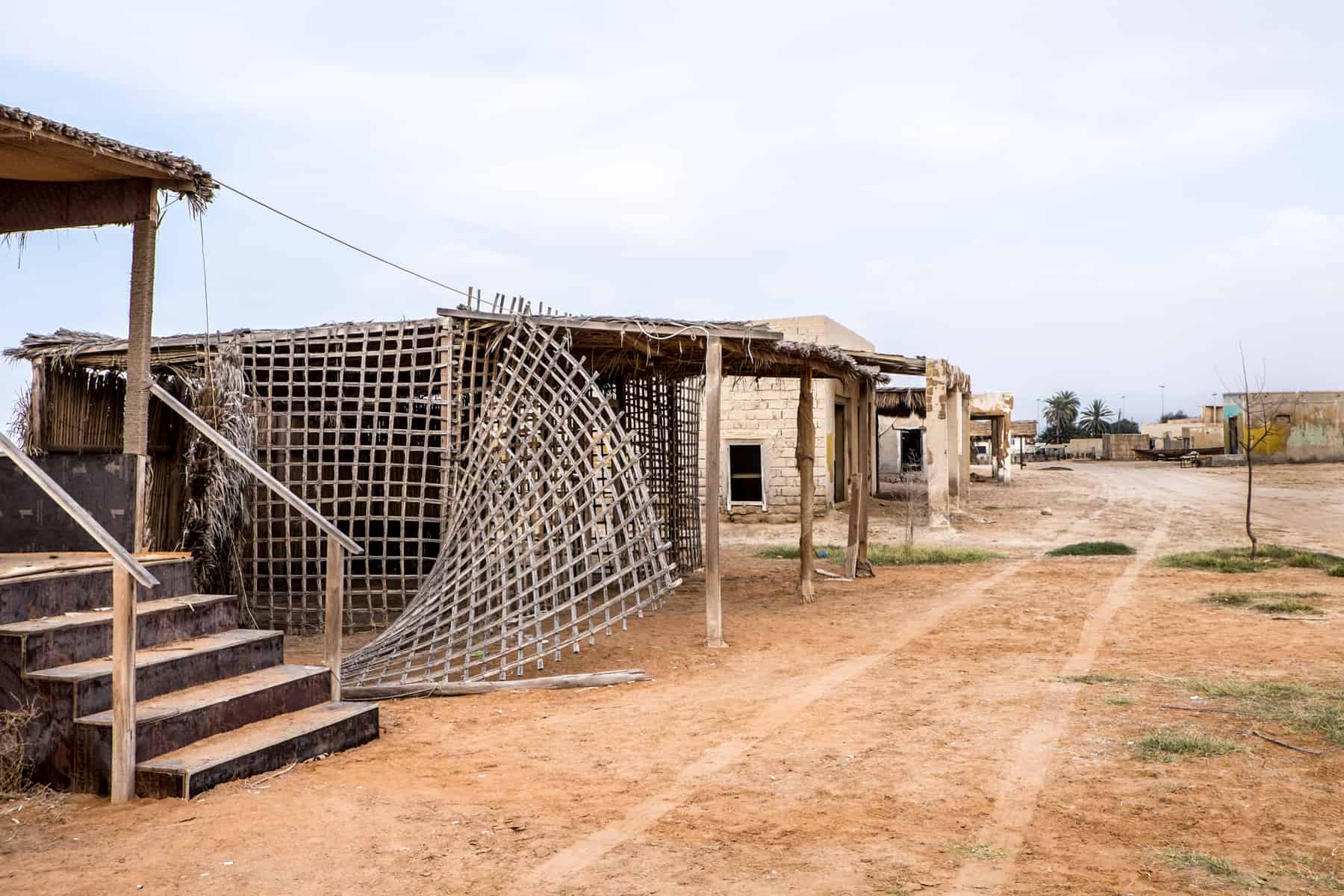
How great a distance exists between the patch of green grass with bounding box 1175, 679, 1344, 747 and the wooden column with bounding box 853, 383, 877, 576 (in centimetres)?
518

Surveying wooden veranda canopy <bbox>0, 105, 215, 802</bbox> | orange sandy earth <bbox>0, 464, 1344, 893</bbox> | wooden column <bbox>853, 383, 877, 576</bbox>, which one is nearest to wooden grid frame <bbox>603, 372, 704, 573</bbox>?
wooden column <bbox>853, 383, 877, 576</bbox>

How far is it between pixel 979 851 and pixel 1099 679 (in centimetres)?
283

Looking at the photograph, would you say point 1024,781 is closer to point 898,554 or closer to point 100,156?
point 100,156

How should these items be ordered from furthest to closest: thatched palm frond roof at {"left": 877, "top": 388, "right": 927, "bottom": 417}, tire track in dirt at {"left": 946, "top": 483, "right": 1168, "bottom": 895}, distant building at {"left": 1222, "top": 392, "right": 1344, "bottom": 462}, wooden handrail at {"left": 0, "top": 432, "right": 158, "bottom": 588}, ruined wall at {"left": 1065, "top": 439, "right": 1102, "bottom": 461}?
ruined wall at {"left": 1065, "top": 439, "right": 1102, "bottom": 461}
distant building at {"left": 1222, "top": 392, "right": 1344, "bottom": 462}
thatched palm frond roof at {"left": 877, "top": 388, "right": 927, "bottom": 417}
wooden handrail at {"left": 0, "top": 432, "right": 158, "bottom": 588}
tire track in dirt at {"left": 946, "top": 483, "right": 1168, "bottom": 895}

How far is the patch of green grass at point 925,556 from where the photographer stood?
11.8 meters

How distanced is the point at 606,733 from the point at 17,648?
2427 millimetres

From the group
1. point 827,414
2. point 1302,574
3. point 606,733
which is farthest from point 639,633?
point 827,414

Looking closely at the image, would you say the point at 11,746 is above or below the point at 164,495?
below

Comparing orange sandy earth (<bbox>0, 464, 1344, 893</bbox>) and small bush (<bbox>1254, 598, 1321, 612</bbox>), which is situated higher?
small bush (<bbox>1254, 598, 1321, 612</bbox>)

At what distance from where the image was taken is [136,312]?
504 cm

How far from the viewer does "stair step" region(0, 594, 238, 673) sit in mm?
3871

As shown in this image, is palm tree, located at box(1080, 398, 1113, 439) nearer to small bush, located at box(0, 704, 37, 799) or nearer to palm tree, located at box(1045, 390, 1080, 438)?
palm tree, located at box(1045, 390, 1080, 438)

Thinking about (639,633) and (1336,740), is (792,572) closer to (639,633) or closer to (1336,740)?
(639,633)

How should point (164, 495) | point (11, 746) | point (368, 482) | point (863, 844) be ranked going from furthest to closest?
point (164, 495), point (368, 482), point (11, 746), point (863, 844)
